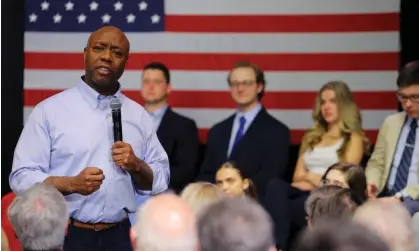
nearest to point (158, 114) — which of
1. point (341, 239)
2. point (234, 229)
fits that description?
point (234, 229)

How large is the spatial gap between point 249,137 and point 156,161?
1.87 m

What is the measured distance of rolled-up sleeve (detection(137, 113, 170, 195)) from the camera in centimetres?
371

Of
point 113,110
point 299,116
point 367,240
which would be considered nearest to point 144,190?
point 113,110

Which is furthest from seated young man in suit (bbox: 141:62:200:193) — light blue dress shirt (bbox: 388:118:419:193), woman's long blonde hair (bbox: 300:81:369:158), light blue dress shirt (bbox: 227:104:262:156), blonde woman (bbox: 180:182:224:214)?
blonde woman (bbox: 180:182:224:214)

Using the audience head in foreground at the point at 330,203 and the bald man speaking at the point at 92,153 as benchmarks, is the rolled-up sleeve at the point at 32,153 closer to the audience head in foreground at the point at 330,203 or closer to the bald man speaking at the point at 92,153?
the bald man speaking at the point at 92,153

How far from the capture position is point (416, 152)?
515 cm

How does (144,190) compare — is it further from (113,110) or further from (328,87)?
(328,87)

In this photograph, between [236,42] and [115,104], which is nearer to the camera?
[115,104]

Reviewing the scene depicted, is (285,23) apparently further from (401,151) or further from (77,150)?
(77,150)

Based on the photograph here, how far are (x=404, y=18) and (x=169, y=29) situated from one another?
1.59 meters

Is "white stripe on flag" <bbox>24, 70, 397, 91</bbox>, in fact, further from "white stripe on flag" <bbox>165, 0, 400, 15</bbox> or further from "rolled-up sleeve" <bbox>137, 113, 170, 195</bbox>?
"rolled-up sleeve" <bbox>137, 113, 170, 195</bbox>

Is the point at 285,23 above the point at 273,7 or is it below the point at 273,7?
below

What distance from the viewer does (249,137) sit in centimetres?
560

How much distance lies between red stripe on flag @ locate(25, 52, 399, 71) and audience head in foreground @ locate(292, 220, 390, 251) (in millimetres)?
4243
